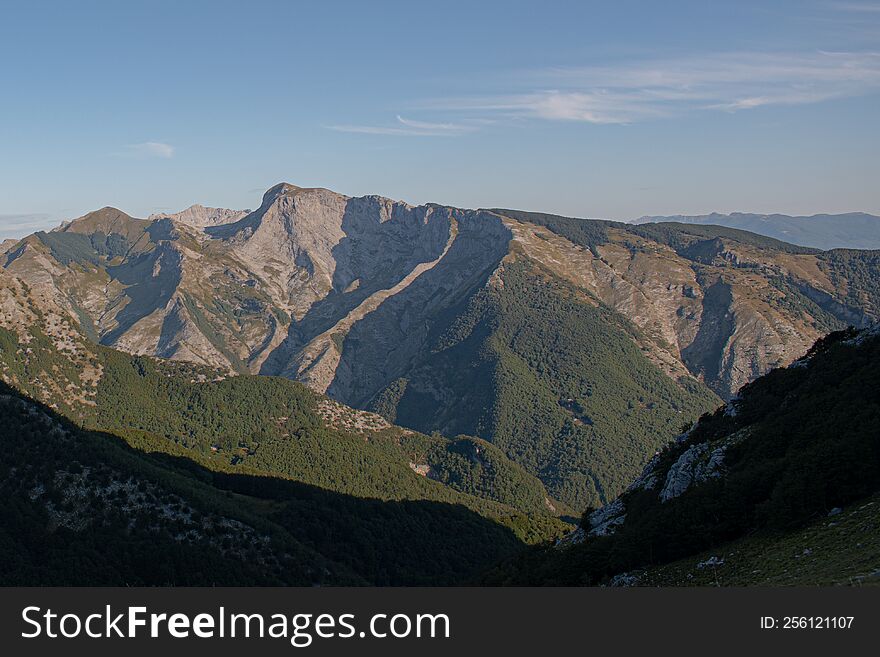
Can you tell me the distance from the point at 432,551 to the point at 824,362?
133m

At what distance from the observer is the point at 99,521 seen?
5212 inches

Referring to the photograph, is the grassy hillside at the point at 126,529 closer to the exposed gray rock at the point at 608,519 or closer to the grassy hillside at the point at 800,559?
the exposed gray rock at the point at 608,519

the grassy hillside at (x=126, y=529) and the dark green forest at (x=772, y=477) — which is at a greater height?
the dark green forest at (x=772, y=477)

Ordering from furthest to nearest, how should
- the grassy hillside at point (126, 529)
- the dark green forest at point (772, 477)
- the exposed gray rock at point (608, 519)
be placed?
the grassy hillside at point (126, 529), the exposed gray rock at point (608, 519), the dark green forest at point (772, 477)

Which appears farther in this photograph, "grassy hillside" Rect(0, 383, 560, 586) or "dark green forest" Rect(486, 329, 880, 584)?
A: "grassy hillside" Rect(0, 383, 560, 586)

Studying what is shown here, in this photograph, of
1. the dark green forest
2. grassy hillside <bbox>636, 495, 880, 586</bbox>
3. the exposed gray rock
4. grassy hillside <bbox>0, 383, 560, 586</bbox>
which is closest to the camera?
grassy hillside <bbox>636, 495, 880, 586</bbox>

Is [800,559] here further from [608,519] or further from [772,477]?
[608,519]

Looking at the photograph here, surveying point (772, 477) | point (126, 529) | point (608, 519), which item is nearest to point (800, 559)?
point (772, 477)

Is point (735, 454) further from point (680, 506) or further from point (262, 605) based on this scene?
point (262, 605)

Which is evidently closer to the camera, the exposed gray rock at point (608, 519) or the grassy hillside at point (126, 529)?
the exposed gray rock at point (608, 519)

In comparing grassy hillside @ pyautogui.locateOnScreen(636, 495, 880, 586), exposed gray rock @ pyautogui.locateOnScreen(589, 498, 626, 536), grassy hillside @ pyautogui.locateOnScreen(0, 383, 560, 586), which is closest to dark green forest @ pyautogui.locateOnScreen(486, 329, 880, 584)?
exposed gray rock @ pyautogui.locateOnScreen(589, 498, 626, 536)

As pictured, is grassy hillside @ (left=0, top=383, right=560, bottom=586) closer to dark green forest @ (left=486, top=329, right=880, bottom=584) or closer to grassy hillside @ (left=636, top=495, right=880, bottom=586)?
dark green forest @ (left=486, top=329, right=880, bottom=584)

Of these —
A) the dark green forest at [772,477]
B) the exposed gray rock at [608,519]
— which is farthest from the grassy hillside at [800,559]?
the exposed gray rock at [608,519]

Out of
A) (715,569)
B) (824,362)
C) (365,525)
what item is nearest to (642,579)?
(715,569)
